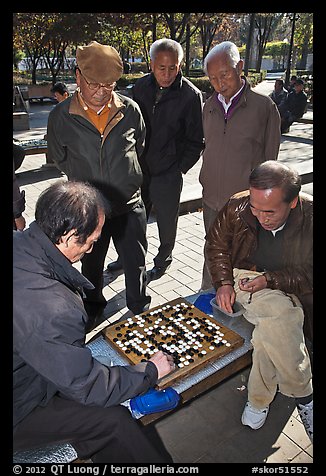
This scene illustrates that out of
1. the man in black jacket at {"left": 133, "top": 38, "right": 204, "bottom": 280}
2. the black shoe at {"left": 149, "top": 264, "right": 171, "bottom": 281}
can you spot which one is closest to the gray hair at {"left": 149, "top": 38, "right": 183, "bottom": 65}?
the man in black jacket at {"left": 133, "top": 38, "right": 204, "bottom": 280}

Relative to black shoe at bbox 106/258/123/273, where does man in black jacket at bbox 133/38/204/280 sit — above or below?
above

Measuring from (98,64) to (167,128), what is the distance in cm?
139

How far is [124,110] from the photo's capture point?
121 inches

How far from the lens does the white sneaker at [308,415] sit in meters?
2.41

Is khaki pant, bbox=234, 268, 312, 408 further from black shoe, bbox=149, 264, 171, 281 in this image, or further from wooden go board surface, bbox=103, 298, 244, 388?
black shoe, bbox=149, 264, 171, 281

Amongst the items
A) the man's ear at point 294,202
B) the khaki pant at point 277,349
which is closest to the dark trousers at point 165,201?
the man's ear at point 294,202

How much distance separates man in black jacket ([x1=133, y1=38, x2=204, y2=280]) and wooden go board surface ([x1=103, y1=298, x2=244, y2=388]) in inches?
71.6

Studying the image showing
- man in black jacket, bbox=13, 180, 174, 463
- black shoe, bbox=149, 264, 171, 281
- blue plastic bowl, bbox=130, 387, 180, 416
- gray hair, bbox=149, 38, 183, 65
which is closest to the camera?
man in black jacket, bbox=13, 180, 174, 463

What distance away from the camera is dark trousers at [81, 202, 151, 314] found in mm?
3314

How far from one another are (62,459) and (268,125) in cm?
290

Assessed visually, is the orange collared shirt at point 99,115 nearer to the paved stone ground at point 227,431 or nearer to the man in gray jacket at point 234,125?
the man in gray jacket at point 234,125

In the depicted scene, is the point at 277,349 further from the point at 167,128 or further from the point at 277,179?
the point at 167,128

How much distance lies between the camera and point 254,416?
2566 millimetres
